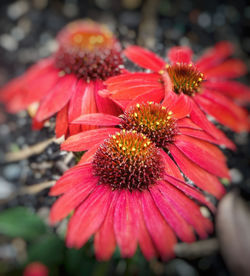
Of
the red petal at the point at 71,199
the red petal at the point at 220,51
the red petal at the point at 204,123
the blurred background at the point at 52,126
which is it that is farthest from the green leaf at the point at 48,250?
the red petal at the point at 220,51

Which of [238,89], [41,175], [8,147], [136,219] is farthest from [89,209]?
[8,147]

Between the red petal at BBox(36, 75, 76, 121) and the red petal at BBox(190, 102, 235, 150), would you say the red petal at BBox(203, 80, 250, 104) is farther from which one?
the red petal at BBox(36, 75, 76, 121)

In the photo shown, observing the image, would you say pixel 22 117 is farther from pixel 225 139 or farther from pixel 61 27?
pixel 225 139

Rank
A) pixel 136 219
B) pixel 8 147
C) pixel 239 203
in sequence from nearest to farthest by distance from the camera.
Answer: pixel 136 219 < pixel 239 203 < pixel 8 147

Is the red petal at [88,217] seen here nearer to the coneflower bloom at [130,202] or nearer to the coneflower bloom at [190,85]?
the coneflower bloom at [130,202]

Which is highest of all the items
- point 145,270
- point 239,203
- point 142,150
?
point 142,150

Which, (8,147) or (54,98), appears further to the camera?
(8,147)

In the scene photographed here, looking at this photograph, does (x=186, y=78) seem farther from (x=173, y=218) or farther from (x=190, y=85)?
(x=173, y=218)

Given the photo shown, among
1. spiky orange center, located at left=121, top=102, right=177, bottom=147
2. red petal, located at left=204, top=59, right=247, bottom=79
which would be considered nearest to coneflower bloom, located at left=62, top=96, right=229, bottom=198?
spiky orange center, located at left=121, top=102, right=177, bottom=147
